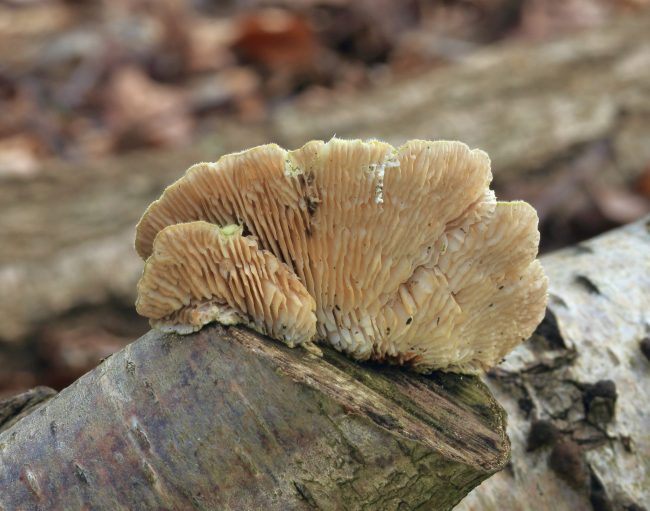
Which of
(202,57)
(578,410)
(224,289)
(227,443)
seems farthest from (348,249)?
→ (202,57)

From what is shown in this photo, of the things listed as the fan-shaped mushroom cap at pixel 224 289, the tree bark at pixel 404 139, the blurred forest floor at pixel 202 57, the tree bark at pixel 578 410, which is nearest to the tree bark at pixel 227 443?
the fan-shaped mushroom cap at pixel 224 289

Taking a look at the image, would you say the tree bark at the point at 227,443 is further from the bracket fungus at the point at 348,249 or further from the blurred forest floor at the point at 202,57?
the blurred forest floor at the point at 202,57

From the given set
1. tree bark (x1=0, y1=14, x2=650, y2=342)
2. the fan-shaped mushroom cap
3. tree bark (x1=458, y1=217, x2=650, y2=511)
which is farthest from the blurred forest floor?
the fan-shaped mushroom cap

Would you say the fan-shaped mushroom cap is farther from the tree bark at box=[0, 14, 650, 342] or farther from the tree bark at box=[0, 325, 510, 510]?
the tree bark at box=[0, 14, 650, 342]

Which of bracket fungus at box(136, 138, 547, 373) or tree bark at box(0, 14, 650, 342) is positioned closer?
bracket fungus at box(136, 138, 547, 373)

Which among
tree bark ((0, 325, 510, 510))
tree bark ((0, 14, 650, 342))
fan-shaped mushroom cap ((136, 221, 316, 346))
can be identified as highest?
fan-shaped mushroom cap ((136, 221, 316, 346))

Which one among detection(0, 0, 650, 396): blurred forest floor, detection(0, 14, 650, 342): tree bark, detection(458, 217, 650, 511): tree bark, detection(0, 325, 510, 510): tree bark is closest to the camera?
detection(0, 325, 510, 510): tree bark

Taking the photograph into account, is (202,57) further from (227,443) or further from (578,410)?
(227,443)
